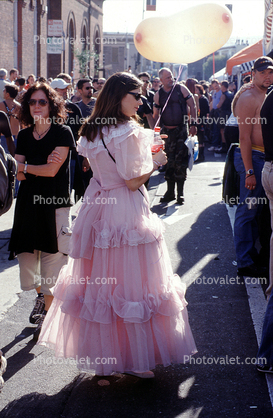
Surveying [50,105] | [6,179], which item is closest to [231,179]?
[50,105]

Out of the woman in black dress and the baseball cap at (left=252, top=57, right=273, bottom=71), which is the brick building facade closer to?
the baseball cap at (left=252, top=57, right=273, bottom=71)

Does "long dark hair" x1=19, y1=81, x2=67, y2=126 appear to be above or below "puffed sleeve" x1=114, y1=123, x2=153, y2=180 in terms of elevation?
above

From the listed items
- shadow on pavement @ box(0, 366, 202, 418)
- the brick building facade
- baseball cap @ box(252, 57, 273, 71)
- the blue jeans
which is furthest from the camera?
the brick building facade

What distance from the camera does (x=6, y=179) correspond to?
264cm

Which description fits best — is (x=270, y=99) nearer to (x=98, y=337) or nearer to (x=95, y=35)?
(x=98, y=337)

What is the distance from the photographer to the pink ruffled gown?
310 cm

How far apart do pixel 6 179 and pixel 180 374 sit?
5.86 ft

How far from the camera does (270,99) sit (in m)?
3.93

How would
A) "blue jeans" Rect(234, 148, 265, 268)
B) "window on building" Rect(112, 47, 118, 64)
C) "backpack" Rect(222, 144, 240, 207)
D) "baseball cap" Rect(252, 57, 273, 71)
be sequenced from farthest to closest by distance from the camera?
"window on building" Rect(112, 47, 118, 64) → "backpack" Rect(222, 144, 240, 207) → "blue jeans" Rect(234, 148, 265, 268) → "baseball cap" Rect(252, 57, 273, 71)

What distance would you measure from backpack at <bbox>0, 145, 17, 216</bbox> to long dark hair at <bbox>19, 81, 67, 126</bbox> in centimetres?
143

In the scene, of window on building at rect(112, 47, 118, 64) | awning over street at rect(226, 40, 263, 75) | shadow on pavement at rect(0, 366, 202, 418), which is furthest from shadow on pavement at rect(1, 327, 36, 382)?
window on building at rect(112, 47, 118, 64)

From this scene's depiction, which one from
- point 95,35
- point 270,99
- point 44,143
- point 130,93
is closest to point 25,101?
point 44,143

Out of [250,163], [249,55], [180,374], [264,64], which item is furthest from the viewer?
[249,55]

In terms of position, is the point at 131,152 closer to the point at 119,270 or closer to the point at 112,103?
the point at 112,103
